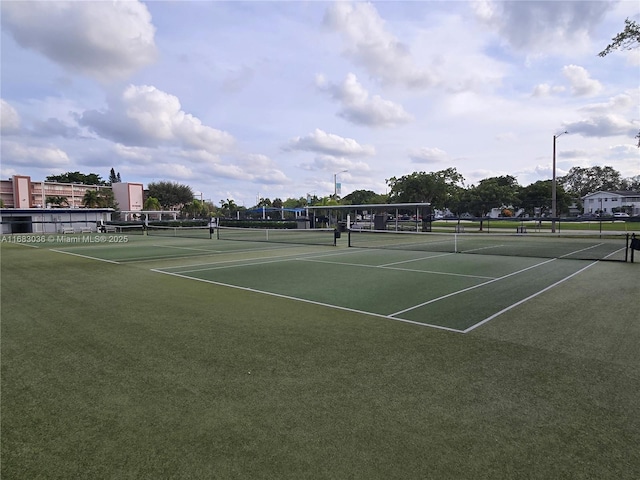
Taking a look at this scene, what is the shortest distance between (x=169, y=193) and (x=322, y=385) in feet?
365

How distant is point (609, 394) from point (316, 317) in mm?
4262

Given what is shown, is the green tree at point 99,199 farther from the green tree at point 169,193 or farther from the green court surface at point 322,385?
the green court surface at point 322,385

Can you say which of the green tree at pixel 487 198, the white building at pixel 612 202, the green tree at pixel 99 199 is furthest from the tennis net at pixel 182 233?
the white building at pixel 612 202

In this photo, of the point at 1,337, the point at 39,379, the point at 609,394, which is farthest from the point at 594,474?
the point at 1,337

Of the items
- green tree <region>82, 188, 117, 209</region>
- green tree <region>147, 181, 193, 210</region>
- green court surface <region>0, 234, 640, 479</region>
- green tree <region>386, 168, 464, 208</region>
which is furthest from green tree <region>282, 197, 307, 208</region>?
green court surface <region>0, 234, 640, 479</region>

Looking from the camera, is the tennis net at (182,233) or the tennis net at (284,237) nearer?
the tennis net at (284,237)

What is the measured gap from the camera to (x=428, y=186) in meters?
46.0

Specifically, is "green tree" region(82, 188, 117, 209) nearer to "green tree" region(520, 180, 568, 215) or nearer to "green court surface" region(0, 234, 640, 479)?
"green court surface" region(0, 234, 640, 479)

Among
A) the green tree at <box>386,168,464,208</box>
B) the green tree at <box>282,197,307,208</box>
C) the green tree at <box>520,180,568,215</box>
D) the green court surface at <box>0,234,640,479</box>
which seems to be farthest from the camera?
the green tree at <box>282,197,307,208</box>

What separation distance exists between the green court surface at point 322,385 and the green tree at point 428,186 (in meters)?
38.3

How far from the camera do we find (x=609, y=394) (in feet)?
12.8

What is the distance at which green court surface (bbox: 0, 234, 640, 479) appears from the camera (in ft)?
9.50

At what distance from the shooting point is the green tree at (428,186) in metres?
46.0

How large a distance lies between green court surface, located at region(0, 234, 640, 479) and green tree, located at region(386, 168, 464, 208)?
38293 mm
